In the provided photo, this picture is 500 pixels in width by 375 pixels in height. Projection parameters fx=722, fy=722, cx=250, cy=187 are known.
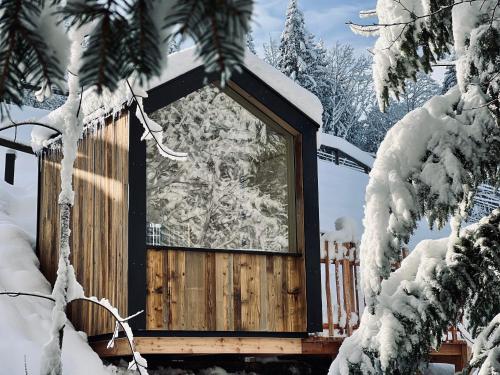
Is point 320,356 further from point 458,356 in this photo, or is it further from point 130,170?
point 130,170

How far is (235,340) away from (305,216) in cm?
152

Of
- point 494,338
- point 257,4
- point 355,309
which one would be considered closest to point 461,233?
point 494,338

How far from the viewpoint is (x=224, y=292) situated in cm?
717

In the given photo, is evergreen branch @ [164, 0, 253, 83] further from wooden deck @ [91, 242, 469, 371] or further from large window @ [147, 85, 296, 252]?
large window @ [147, 85, 296, 252]

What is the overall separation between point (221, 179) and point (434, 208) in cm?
569

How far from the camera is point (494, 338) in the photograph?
305 centimetres

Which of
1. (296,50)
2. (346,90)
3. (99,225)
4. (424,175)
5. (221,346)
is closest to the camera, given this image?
(424,175)

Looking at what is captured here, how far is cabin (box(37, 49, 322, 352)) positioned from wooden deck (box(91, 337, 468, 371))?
0.06 meters

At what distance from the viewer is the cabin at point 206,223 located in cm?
688

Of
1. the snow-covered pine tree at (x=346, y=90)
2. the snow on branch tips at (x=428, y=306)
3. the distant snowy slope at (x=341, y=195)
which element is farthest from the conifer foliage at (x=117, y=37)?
the snow-covered pine tree at (x=346, y=90)

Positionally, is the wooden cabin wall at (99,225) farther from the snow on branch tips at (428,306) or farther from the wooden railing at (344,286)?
the snow on branch tips at (428,306)

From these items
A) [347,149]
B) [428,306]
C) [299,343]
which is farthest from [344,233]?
[347,149]

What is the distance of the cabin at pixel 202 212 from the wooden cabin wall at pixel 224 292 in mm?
10

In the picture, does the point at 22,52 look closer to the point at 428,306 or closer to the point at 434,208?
the point at 434,208
